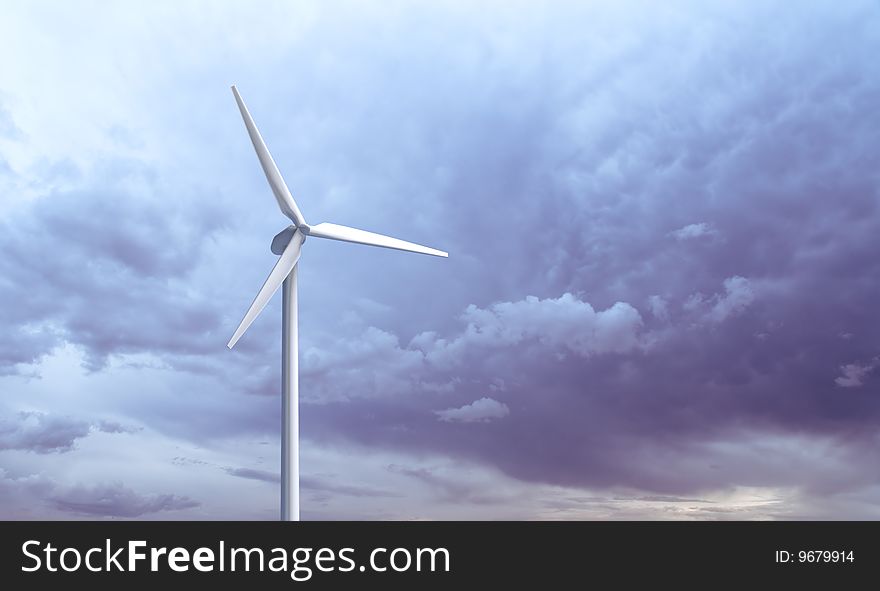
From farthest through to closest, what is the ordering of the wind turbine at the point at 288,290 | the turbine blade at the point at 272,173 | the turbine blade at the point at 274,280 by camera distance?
the turbine blade at the point at 272,173
the turbine blade at the point at 274,280
the wind turbine at the point at 288,290

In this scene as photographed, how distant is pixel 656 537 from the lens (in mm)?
24484

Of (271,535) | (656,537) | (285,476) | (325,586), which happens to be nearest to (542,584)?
(656,537)

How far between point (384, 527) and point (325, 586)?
8.03 feet

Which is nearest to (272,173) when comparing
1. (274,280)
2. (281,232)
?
(281,232)

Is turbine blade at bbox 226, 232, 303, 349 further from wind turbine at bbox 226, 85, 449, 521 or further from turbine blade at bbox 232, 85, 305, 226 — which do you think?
turbine blade at bbox 232, 85, 305, 226

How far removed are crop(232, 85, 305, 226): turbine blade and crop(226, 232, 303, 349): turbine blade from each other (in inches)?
42.0

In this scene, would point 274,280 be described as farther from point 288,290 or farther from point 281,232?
point 281,232

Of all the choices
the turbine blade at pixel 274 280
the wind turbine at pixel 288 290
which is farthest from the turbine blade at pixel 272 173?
the turbine blade at pixel 274 280

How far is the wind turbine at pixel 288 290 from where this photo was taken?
3114 centimetres

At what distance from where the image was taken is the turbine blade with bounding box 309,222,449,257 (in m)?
34.6

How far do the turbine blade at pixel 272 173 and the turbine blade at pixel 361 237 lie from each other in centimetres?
106

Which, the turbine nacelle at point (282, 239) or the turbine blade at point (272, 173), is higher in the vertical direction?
the turbine blade at point (272, 173)

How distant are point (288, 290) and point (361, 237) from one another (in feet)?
14.2

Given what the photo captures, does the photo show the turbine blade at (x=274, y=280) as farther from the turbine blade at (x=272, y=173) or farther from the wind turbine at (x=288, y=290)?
the turbine blade at (x=272, y=173)
